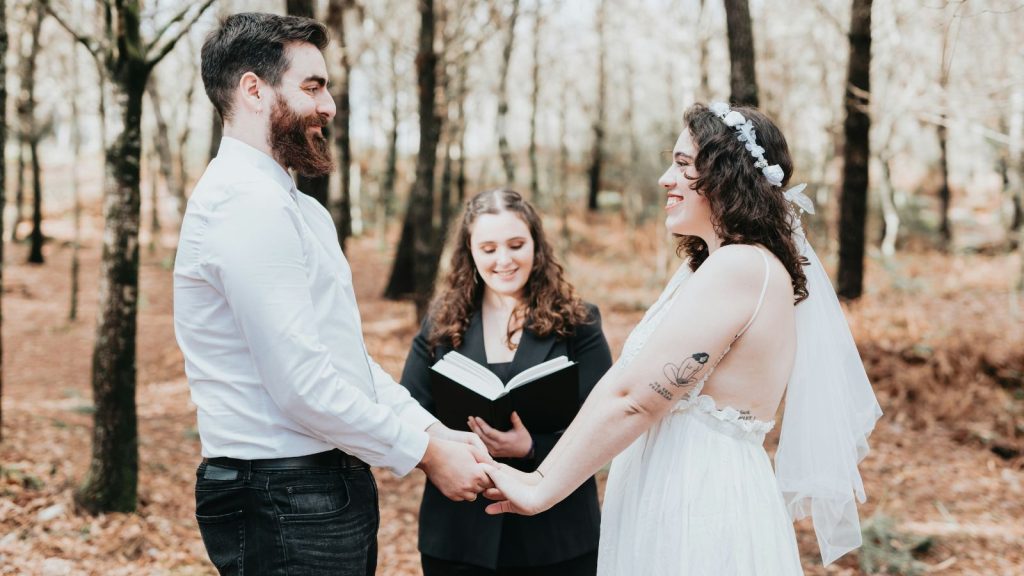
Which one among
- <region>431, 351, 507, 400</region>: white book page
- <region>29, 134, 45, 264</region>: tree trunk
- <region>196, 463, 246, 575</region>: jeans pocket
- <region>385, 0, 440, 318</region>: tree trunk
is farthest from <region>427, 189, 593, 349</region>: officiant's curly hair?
<region>29, 134, 45, 264</region>: tree trunk

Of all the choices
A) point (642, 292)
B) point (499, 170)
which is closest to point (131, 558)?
point (642, 292)

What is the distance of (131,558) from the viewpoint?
4.40 m

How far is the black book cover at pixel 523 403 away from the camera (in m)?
2.74

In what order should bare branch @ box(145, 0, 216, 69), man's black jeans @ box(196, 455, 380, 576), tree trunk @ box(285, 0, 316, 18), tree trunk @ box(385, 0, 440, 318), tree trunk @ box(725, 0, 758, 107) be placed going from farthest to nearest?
tree trunk @ box(385, 0, 440, 318) < tree trunk @ box(725, 0, 758, 107) < tree trunk @ box(285, 0, 316, 18) < bare branch @ box(145, 0, 216, 69) < man's black jeans @ box(196, 455, 380, 576)

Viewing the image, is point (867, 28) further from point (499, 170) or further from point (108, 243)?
point (499, 170)

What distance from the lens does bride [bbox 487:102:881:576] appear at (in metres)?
2.24

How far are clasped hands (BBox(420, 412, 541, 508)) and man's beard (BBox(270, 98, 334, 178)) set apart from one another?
3.14ft

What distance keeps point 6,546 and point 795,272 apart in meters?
4.46

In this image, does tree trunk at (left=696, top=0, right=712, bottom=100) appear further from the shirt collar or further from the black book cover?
the shirt collar

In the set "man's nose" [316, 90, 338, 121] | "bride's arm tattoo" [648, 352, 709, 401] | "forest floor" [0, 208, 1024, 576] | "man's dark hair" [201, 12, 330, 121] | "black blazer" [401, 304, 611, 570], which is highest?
"man's dark hair" [201, 12, 330, 121]

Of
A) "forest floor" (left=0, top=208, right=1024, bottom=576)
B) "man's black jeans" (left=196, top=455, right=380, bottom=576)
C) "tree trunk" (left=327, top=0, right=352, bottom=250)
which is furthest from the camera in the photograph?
"tree trunk" (left=327, top=0, right=352, bottom=250)

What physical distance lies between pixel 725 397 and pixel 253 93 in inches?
67.2

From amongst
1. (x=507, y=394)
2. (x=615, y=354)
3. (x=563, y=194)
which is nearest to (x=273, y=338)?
(x=507, y=394)

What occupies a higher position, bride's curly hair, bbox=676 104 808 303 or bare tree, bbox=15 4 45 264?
bare tree, bbox=15 4 45 264
